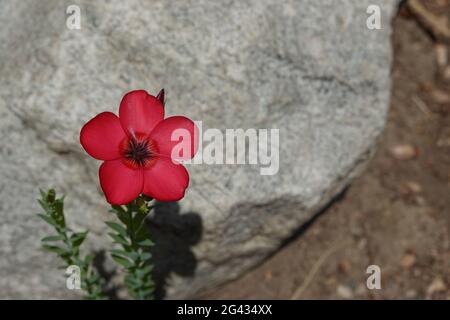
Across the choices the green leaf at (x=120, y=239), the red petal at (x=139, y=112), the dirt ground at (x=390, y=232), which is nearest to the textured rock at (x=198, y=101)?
the green leaf at (x=120, y=239)

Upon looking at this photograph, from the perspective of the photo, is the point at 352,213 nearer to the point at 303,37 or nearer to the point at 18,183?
the point at 303,37

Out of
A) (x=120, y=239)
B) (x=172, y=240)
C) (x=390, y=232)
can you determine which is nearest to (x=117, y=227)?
(x=120, y=239)

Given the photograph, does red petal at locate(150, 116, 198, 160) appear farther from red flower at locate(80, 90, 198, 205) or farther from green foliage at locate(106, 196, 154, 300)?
green foliage at locate(106, 196, 154, 300)

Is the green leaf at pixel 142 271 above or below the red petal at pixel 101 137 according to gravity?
below

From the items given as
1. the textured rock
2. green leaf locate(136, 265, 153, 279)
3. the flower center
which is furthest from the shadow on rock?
the flower center

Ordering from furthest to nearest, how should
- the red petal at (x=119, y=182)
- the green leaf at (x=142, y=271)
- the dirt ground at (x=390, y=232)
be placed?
1. the dirt ground at (x=390, y=232)
2. the green leaf at (x=142, y=271)
3. the red petal at (x=119, y=182)

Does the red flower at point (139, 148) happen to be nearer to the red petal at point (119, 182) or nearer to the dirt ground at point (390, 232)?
the red petal at point (119, 182)
